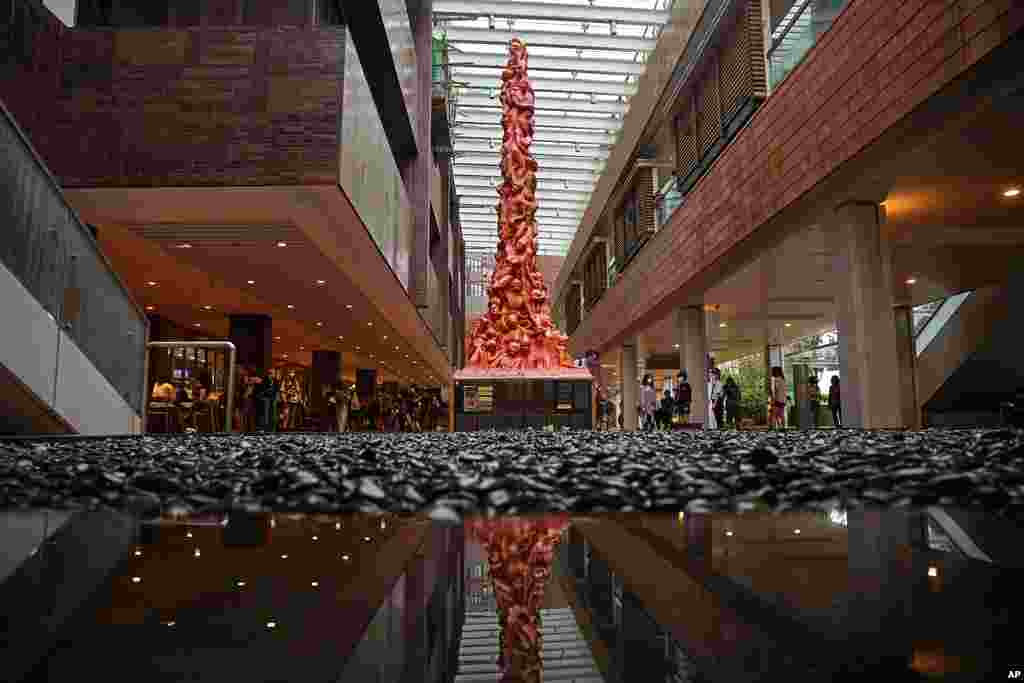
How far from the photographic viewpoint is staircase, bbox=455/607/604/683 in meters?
0.68

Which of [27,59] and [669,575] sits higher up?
[27,59]

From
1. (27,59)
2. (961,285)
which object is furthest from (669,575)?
(961,285)

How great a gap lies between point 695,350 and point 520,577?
1915cm

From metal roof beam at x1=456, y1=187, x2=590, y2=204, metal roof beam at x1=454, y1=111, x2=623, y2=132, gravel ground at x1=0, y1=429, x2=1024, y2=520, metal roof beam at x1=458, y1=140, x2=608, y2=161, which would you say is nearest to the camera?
Answer: gravel ground at x1=0, y1=429, x2=1024, y2=520

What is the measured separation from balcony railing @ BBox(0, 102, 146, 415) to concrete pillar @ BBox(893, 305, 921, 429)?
1617cm

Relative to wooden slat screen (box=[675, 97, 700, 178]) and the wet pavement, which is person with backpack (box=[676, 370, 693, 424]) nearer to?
wooden slat screen (box=[675, 97, 700, 178])

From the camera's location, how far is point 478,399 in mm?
15195

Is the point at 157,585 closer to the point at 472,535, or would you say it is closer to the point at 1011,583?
the point at 472,535

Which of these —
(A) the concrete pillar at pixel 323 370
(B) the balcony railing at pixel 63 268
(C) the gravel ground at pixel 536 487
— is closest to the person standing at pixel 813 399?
(A) the concrete pillar at pixel 323 370

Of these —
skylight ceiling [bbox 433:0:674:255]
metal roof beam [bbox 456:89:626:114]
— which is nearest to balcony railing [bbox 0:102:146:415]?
skylight ceiling [bbox 433:0:674:255]

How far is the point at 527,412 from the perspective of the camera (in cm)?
1526

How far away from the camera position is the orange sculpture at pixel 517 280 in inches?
669

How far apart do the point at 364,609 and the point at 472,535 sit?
422 millimetres

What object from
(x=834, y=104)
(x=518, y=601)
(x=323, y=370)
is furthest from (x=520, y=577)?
(x=323, y=370)
